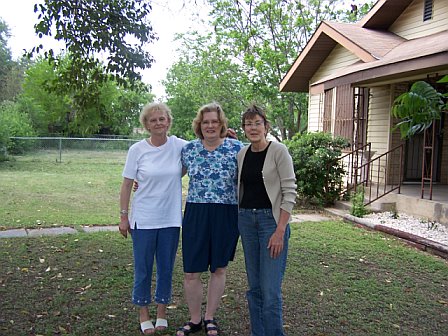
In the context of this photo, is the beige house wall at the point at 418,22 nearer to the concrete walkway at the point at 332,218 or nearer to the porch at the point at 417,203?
the porch at the point at 417,203

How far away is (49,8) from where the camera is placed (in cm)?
509

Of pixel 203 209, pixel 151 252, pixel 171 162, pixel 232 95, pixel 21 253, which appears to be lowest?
pixel 21 253

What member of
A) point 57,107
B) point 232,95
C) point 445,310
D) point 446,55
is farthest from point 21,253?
point 57,107

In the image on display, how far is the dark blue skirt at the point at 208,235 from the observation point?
3.33 meters

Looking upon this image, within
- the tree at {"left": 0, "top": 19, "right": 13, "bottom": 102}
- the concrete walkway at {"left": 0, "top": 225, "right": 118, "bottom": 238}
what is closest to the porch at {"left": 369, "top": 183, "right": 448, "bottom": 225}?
the concrete walkway at {"left": 0, "top": 225, "right": 118, "bottom": 238}

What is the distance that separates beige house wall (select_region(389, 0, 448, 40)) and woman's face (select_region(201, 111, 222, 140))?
885 centimetres

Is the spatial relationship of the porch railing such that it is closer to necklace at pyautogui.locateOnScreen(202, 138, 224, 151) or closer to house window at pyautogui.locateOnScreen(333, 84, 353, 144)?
house window at pyautogui.locateOnScreen(333, 84, 353, 144)

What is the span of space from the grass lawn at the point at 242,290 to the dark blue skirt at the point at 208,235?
2.25 feet

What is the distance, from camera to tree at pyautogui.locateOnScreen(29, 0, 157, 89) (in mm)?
5047

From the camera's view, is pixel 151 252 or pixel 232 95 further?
pixel 232 95

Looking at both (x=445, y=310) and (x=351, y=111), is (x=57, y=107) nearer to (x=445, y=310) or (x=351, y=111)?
(x=351, y=111)

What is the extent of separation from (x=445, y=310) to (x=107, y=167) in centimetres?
1701

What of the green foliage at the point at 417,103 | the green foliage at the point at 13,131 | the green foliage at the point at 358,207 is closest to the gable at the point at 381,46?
the green foliage at the point at 358,207

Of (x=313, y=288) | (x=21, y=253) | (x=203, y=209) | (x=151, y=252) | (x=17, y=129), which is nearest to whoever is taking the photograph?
(x=203, y=209)
